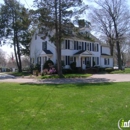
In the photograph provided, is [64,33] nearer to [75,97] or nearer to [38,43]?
[38,43]

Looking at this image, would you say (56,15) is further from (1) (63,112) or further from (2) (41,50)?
(1) (63,112)

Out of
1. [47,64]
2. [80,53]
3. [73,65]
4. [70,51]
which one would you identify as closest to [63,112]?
[47,64]

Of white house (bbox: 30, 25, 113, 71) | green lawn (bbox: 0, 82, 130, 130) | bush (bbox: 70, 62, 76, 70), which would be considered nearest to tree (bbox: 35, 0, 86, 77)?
white house (bbox: 30, 25, 113, 71)

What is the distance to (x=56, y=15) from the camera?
21.9 meters

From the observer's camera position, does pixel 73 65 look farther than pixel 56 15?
Yes

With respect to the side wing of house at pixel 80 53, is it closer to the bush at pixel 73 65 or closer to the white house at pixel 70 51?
the white house at pixel 70 51

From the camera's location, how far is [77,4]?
22.1 metres

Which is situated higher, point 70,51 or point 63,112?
point 70,51

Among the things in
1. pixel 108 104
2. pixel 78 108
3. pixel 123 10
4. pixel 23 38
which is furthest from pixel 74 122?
pixel 123 10

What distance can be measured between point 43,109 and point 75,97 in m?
2.10

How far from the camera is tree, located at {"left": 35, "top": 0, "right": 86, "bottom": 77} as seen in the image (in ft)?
70.4

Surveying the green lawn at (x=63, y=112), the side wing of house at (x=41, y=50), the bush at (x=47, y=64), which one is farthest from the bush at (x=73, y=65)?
the green lawn at (x=63, y=112)

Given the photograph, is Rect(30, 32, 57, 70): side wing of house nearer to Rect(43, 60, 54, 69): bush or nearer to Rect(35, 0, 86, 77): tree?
Rect(43, 60, 54, 69): bush

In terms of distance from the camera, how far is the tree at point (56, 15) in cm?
2145
